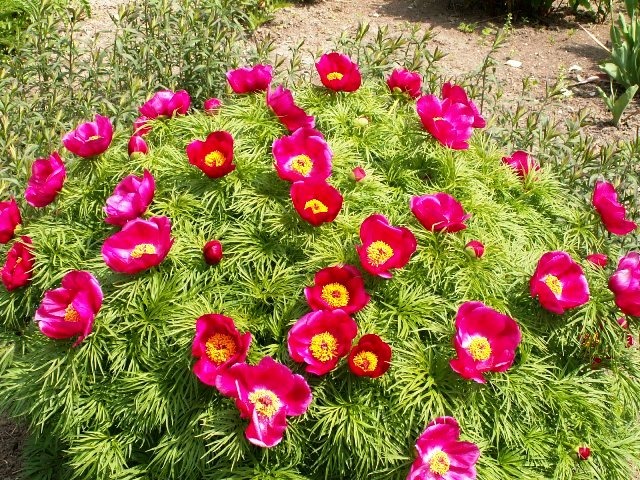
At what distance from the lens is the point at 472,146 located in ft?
7.68

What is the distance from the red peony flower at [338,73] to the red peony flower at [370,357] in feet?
3.25

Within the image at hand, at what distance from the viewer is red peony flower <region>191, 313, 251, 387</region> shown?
1.62 meters

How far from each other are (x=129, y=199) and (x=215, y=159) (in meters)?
0.26

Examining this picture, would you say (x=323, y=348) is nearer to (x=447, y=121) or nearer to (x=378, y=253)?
(x=378, y=253)

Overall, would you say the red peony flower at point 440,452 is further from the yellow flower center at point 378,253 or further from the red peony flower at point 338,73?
the red peony flower at point 338,73

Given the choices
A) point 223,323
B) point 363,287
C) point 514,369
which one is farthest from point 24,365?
point 514,369

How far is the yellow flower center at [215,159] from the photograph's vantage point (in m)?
1.92

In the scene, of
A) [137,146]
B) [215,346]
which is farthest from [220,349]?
[137,146]

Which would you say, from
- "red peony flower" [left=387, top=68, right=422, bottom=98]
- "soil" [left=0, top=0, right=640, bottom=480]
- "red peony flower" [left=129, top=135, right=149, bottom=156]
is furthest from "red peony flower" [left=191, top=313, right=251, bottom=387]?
"soil" [left=0, top=0, right=640, bottom=480]

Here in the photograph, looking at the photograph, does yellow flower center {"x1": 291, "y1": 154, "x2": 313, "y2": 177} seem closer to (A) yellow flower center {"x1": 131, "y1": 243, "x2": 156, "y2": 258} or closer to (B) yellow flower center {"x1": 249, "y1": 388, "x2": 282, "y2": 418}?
(A) yellow flower center {"x1": 131, "y1": 243, "x2": 156, "y2": 258}

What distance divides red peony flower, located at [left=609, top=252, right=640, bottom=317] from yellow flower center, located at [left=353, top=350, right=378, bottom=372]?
67 cm

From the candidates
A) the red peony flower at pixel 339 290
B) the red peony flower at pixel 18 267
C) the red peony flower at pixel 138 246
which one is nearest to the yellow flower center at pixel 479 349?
the red peony flower at pixel 339 290

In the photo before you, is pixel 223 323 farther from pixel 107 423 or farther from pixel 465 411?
pixel 465 411

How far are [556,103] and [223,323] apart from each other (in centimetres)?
383
